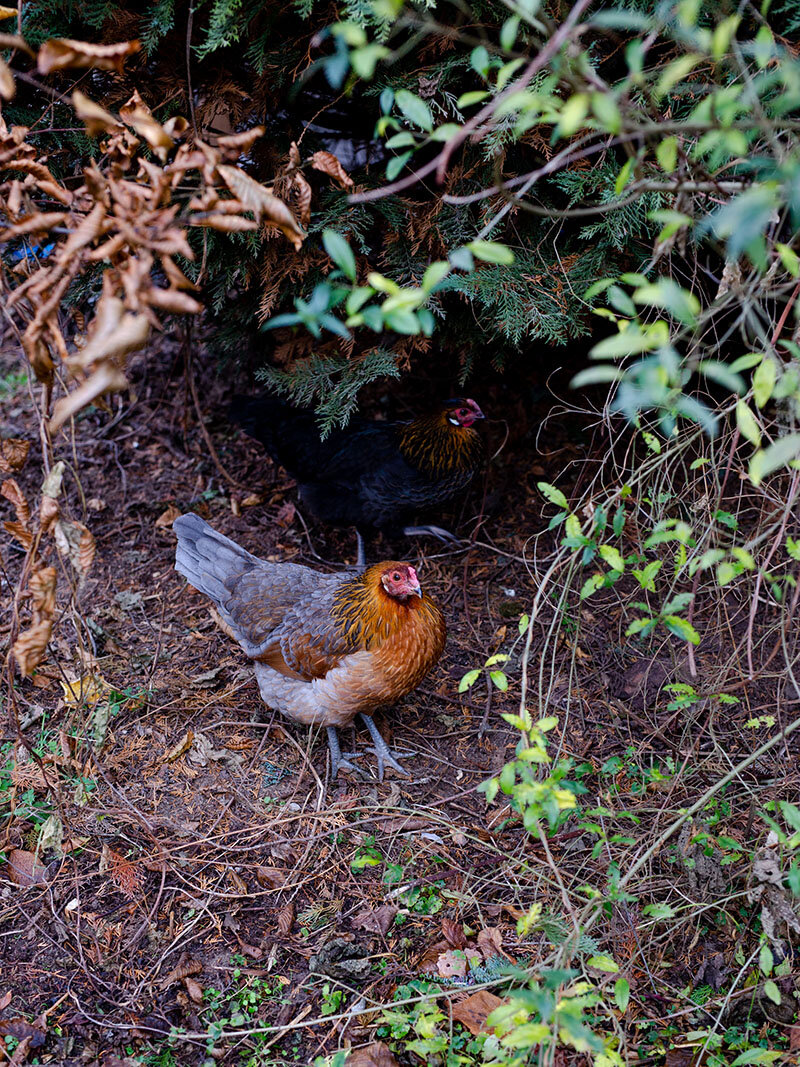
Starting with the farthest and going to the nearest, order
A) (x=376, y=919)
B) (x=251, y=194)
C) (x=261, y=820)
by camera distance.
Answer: (x=261, y=820) → (x=376, y=919) → (x=251, y=194)

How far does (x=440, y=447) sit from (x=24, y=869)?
9.79 feet

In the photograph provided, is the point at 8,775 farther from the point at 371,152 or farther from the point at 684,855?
the point at 371,152

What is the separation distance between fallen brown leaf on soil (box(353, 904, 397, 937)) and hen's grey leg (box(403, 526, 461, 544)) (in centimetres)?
235

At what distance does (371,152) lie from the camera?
4105 mm

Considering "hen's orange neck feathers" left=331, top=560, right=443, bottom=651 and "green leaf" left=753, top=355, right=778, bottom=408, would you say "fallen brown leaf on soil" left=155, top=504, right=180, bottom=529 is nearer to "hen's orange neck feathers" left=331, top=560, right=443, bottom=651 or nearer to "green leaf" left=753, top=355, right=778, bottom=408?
"hen's orange neck feathers" left=331, top=560, right=443, bottom=651

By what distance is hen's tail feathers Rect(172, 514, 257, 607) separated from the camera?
4141mm

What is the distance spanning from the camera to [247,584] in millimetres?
4051

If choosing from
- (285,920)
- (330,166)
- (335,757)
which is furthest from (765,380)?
(335,757)

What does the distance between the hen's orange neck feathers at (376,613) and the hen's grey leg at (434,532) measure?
4.01 ft

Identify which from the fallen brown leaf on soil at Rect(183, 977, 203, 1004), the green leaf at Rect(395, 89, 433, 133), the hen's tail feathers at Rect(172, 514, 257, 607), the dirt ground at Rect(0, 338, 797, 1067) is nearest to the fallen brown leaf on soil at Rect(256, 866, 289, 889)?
the dirt ground at Rect(0, 338, 797, 1067)

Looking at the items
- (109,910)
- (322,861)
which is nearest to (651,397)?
(322,861)

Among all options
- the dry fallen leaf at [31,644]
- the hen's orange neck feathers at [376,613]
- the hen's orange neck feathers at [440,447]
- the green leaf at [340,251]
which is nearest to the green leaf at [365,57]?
the green leaf at [340,251]

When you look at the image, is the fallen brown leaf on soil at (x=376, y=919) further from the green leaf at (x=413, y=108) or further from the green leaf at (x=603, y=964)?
the green leaf at (x=413, y=108)

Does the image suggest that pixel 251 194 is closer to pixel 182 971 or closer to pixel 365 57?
pixel 365 57
